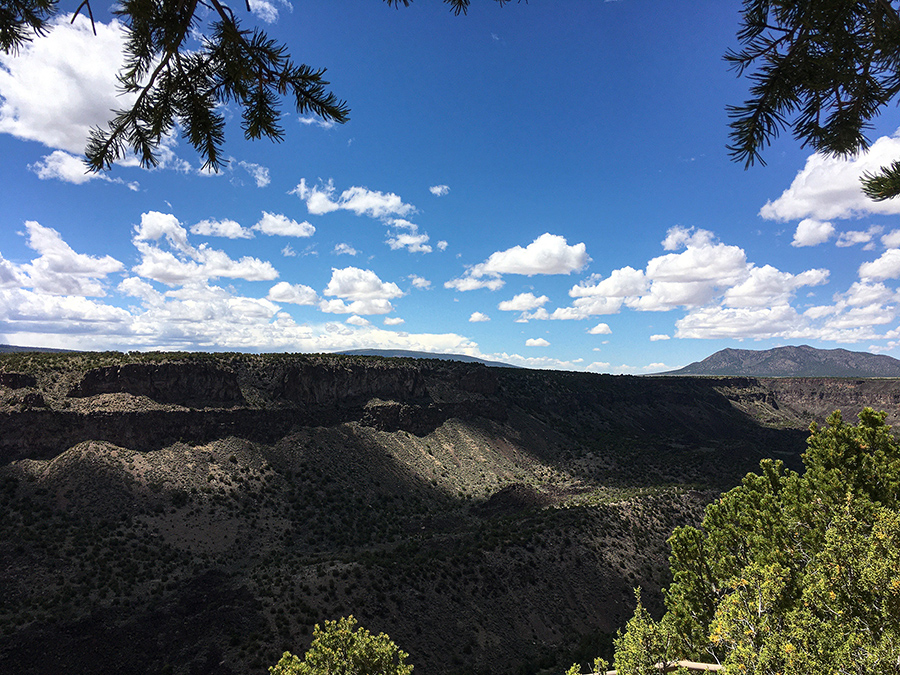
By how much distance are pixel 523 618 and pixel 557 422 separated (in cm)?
5963

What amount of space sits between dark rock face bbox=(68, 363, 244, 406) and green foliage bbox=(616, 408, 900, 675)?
5547 cm

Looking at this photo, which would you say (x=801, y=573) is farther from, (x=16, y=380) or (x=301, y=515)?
(x=16, y=380)

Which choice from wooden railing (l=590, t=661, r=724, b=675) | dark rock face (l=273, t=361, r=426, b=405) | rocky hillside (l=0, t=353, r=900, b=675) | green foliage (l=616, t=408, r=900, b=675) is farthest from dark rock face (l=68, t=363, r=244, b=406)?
wooden railing (l=590, t=661, r=724, b=675)

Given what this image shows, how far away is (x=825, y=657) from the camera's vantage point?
24.0ft

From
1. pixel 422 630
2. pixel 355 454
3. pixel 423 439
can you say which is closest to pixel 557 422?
pixel 423 439

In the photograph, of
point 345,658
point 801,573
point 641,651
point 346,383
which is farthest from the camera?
point 346,383

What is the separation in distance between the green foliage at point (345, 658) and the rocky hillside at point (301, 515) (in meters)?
18.3

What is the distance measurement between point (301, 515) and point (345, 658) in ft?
134

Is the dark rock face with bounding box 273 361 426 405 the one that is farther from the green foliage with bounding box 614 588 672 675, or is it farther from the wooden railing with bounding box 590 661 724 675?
the wooden railing with bounding box 590 661 724 675

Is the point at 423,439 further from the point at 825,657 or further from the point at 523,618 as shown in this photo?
the point at 825,657

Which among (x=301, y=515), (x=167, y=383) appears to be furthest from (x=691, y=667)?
(x=167, y=383)

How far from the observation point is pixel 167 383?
51.4 meters

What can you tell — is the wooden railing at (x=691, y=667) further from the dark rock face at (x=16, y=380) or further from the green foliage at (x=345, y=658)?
the dark rock face at (x=16, y=380)

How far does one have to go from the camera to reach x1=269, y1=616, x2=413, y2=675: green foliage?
315 inches
